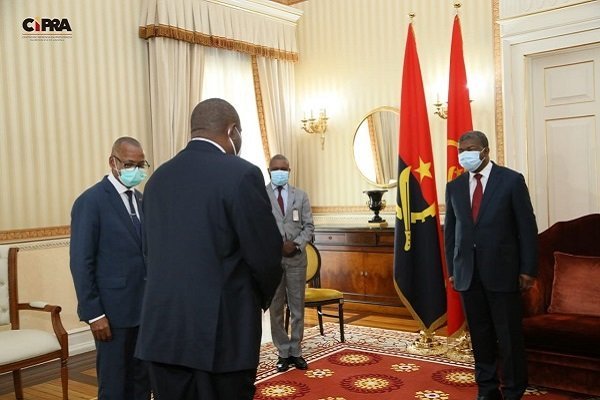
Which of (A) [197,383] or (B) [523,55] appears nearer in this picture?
(A) [197,383]

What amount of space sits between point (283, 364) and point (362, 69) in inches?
154

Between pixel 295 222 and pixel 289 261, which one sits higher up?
pixel 295 222

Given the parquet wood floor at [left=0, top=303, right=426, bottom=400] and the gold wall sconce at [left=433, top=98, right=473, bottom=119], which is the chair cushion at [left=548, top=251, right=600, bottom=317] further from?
the gold wall sconce at [left=433, top=98, right=473, bottom=119]

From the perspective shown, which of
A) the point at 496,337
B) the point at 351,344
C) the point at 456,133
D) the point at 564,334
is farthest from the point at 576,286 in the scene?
the point at 351,344

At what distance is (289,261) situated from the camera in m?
4.36

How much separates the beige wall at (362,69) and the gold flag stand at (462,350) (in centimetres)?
208

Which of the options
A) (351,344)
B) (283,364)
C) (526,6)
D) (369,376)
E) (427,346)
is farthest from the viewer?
(526,6)

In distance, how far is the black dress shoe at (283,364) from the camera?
169 inches

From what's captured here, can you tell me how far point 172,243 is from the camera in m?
1.87

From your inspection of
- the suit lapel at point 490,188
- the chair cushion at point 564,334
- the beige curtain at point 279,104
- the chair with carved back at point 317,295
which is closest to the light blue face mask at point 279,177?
the chair with carved back at point 317,295

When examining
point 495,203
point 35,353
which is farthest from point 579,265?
point 35,353

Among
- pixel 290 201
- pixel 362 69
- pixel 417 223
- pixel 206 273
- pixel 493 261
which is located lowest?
pixel 493 261

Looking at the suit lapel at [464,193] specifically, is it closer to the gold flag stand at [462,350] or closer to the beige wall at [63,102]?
the gold flag stand at [462,350]

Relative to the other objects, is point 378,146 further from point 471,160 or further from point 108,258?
point 108,258
